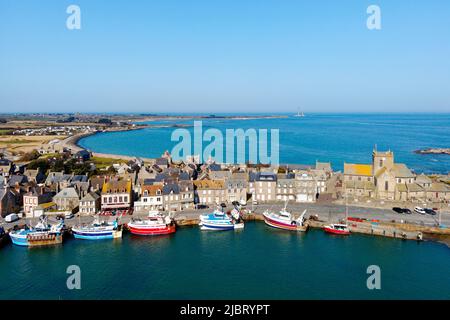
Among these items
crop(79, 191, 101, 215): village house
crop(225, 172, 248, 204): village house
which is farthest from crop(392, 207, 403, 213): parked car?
crop(79, 191, 101, 215): village house

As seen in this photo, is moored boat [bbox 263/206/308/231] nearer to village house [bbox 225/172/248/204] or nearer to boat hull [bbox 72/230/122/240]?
village house [bbox 225/172/248/204]

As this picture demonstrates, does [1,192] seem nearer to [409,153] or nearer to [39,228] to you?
[39,228]

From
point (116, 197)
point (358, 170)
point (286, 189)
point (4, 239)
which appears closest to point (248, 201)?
point (286, 189)

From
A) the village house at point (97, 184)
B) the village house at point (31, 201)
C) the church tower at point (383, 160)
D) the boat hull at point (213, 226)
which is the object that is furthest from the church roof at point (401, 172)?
the village house at point (31, 201)

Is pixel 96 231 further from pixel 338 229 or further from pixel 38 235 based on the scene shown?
pixel 338 229
